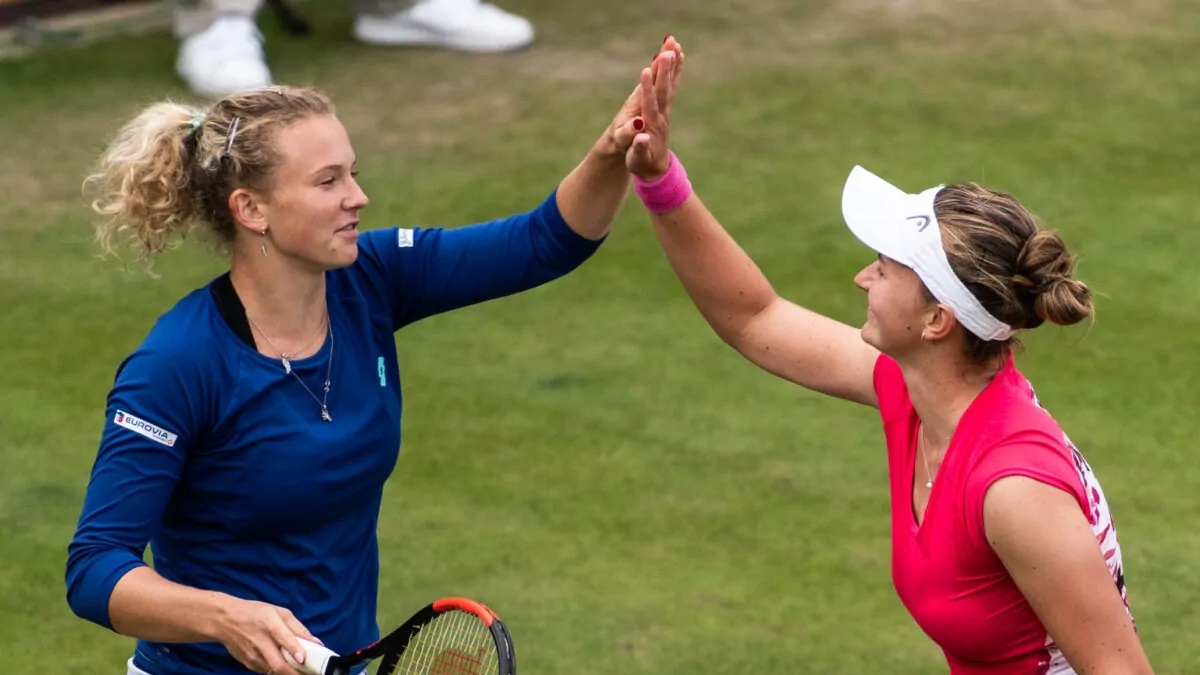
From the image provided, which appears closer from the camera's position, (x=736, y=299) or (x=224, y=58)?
(x=736, y=299)

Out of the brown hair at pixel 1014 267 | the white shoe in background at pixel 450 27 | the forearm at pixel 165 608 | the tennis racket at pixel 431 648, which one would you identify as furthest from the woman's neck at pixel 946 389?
the white shoe in background at pixel 450 27

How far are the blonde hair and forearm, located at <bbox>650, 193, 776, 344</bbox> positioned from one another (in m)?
0.80

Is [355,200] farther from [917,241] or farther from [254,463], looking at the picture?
[917,241]

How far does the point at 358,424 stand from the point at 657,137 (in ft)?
2.80

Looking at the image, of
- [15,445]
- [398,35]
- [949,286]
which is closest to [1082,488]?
[949,286]

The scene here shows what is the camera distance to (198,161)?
11.8ft

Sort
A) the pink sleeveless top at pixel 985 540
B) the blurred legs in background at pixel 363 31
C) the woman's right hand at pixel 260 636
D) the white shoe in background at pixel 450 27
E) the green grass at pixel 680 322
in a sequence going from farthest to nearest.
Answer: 1. the white shoe in background at pixel 450 27
2. the blurred legs in background at pixel 363 31
3. the green grass at pixel 680 322
4. the pink sleeveless top at pixel 985 540
5. the woman's right hand at pixel 260 636

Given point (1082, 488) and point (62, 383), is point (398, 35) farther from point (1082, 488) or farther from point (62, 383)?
point (1082, 488)

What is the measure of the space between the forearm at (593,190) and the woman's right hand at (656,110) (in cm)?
5

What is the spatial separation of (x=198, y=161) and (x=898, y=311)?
4.57 ft

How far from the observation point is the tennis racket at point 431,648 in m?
3.20

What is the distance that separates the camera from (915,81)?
945cm

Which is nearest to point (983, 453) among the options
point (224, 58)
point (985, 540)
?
point (985, 540)

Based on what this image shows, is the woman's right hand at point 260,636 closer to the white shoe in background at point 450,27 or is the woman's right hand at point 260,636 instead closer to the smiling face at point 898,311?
the smiling face at point 898,311
